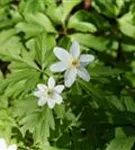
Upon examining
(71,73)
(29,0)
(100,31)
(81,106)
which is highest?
(29,0)

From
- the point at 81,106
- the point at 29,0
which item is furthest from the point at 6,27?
the point at 81,106

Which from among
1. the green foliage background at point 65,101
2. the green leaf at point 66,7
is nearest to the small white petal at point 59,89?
the green foliage background at point 65,101

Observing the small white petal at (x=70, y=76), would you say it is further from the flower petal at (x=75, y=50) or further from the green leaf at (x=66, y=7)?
the green leaf at (x=66, y=7)

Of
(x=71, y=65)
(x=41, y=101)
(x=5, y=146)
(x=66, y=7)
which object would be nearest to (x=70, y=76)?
(x=71, y=65)

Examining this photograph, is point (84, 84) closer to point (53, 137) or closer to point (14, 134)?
point (53, 137)

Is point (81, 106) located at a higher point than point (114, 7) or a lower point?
lower

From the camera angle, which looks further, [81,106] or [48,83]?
[81,106]

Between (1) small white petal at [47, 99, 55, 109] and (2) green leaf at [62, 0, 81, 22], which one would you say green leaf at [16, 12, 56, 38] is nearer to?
(2) green leaf at [62, 0, 81, 22]

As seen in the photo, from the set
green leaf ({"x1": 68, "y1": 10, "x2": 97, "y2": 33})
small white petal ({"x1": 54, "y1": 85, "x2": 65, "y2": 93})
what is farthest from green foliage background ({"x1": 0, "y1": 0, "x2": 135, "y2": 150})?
small white petal ({"x1": 54, "y1": 85, "x2": 65, "y2": 93})

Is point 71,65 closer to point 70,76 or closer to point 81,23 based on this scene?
point 70,76
